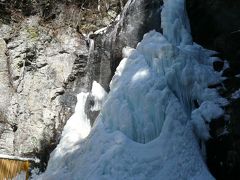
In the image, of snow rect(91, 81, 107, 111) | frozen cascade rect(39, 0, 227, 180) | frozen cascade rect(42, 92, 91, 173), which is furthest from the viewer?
snow rect(91, 81, 107, 111)

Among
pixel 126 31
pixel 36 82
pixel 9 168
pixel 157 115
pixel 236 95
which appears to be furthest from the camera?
pixel 36 82

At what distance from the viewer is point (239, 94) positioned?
6.39 meters

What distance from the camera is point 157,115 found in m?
6.72

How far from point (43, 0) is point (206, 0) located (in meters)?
5.67

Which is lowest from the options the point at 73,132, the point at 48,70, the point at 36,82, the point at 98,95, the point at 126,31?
the point at 73,132

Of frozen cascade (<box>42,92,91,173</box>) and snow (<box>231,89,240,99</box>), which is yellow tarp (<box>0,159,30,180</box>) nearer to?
frozen cascade (<box>42,92,91,173</box>)

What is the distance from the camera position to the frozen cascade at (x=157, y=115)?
6344 millimetres

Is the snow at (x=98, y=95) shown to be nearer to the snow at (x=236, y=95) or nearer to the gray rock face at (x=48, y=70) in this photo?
the gray rock face at (x=48, y=70)

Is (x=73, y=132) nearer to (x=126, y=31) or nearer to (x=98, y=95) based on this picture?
(x=98, y=95)

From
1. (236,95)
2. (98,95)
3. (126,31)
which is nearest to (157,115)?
(236,95)

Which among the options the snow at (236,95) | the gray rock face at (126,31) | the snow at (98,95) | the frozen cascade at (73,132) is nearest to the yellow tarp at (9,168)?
the frozen cascade at (73,132)

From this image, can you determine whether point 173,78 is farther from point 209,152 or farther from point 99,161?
point 99,161

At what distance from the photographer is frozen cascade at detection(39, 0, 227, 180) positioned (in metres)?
6.34


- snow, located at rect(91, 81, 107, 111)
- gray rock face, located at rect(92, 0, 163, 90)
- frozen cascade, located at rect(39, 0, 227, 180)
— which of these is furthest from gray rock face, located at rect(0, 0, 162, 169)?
frozen cascade, located at rect(39, 0, 227, 180)
